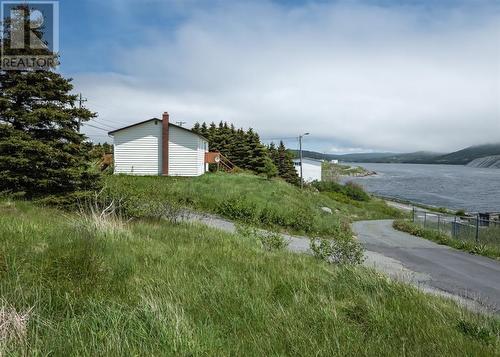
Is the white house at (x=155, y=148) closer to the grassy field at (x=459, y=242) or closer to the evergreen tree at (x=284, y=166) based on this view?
the grassy field at (x=459, y=242)

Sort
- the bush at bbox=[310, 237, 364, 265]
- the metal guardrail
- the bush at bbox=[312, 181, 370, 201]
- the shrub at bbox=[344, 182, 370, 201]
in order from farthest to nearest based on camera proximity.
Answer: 1. the bush at bbox=[312, 181, 370, 201]
2. the shrub at bbox=[344, 182, 370, 201]
3. the metal guardrail
4. the bush at bbox=[310, 237, 364, 265]

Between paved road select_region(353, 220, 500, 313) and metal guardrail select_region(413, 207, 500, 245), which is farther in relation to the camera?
metal guardrail select_region(413, 207, 500, 245)

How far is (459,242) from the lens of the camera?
73.2 ft

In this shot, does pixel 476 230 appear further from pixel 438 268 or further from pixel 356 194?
pixel 356 194

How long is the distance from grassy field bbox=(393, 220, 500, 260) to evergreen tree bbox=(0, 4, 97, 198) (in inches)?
707

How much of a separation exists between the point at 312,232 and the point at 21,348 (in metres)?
21.3

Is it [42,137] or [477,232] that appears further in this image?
[477,232]

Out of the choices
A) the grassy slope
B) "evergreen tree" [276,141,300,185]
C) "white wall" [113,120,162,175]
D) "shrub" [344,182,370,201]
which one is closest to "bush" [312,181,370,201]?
"shrub" [344,182,370,201]

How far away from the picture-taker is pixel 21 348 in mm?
2836

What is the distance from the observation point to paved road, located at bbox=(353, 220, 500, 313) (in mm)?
10242

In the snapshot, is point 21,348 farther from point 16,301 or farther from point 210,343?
point 210,343

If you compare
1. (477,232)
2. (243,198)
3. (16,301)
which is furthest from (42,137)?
(477,232)

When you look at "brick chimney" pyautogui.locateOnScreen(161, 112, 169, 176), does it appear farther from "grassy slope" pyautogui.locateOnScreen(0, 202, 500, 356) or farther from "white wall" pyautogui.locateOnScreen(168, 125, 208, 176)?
"grassy slope" pyautogui.locateOnScreen(0, 202, 500, 356)

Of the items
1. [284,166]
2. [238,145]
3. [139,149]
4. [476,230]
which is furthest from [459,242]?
[284,166]
